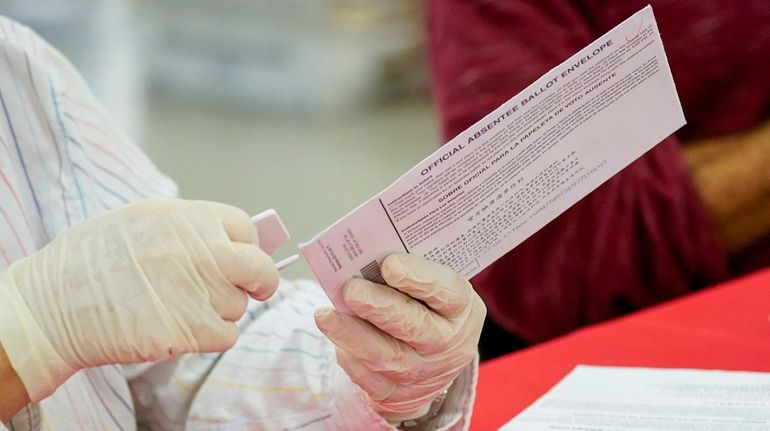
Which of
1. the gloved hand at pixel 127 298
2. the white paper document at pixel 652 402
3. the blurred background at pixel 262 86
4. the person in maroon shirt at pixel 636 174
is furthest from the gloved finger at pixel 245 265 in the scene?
the blurred background at pixel 262 86

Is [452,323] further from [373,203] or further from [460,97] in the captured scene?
[460,97]

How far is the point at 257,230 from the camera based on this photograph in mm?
857

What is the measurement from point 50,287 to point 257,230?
17 cm

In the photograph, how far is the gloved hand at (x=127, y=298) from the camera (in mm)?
804

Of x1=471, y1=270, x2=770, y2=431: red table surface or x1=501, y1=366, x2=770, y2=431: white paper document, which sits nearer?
x1=501, y1=366, x2=770, y2=431: white paper document

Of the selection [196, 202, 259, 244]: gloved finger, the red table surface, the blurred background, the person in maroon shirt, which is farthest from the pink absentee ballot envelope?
the blurred background

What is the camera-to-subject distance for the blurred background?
387 cm

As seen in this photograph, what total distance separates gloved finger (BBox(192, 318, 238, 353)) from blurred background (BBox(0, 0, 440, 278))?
104 inches

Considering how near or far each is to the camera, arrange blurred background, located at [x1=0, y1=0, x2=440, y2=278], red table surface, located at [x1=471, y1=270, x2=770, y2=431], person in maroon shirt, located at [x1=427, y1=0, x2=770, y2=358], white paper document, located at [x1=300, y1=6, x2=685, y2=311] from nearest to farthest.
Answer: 1. white paper document, located at [x1=300, y1=6, x2=685, y2=311]
2. red table surface, located at [x1=471, y1=270, x2=770, y2=431]
3. person in maroon shirt, located at [x1=427, y1=0, x2=770, y2=358]
4. blurred background, located at [x1=0, y1=0, x2=440, y2=278]

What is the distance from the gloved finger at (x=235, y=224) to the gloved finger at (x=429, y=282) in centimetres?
11

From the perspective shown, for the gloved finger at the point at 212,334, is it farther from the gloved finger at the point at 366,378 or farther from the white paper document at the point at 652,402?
the white paper document at the point at 652,402

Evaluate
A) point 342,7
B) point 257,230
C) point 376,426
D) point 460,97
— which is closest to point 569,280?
point 460,97

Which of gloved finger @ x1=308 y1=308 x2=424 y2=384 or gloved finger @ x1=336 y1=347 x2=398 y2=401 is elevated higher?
gloved finger @ x1=308 y1=308 x2=424 y2=384

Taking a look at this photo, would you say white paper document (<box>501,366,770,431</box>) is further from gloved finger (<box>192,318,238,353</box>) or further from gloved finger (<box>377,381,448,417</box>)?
gloved finger (<box>192,318,238,353</box>)
